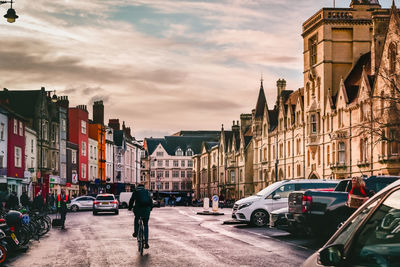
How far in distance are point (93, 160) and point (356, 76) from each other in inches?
1640

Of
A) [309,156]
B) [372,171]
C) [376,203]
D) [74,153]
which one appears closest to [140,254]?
[376,203]

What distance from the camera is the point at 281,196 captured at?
26.5m

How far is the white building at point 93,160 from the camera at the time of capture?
288 ft

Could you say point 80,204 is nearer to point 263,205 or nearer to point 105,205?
point 105,205

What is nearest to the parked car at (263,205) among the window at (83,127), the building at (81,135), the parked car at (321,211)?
the parked car at (321,211)

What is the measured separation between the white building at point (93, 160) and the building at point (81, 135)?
219 cm

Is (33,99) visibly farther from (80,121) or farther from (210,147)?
(210,147)

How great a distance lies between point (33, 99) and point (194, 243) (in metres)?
53.6

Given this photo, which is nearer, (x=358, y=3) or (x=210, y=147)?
(x=358, y=3)

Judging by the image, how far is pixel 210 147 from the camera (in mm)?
138875

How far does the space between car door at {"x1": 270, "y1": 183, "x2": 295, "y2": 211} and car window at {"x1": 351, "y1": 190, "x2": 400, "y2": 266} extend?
21.8 metres

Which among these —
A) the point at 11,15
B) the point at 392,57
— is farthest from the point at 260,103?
the point at 11,15

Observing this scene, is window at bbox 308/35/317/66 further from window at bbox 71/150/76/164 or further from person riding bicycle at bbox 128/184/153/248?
person riding bicycle at bbox 128/184/153/248

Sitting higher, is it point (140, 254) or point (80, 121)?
point (80, 121)
